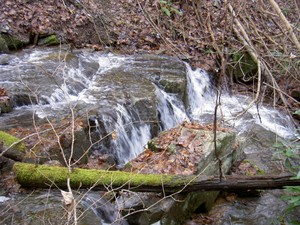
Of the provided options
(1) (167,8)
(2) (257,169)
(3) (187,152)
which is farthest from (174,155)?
(1) (167,8)

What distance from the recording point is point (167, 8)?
13156 mm

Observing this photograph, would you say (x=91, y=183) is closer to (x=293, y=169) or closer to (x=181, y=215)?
(x=181, y=215)

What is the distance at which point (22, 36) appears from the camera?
10086mm

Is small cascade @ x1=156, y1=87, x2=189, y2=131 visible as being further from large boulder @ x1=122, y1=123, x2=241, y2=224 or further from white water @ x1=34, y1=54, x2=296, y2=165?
large boulder @ x1=122, y1=123, x2=241, y2=224

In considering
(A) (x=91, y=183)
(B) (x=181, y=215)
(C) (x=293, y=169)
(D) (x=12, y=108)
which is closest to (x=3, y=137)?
(A) (x=91, y=183)

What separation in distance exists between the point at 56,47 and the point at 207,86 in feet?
15.4

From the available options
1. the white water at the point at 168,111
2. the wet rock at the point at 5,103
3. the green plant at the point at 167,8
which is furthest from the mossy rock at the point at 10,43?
the green plant at the point at 167,8

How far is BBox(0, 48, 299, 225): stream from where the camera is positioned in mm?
4391

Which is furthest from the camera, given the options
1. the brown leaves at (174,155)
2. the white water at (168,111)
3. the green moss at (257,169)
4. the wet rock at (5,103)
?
the white water at (168,111)

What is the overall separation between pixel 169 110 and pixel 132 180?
4440 millimetres

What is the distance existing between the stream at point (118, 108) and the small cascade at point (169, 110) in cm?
2

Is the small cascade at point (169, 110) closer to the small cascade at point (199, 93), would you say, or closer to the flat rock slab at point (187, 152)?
the small cascade at point (199, 93)

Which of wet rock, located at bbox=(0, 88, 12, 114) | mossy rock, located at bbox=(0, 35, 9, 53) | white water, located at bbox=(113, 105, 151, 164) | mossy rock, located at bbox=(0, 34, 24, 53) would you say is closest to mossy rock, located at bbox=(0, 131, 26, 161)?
wet rock, located at bbox=(0, 88, 12, 114)

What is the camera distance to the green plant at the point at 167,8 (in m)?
12.8
